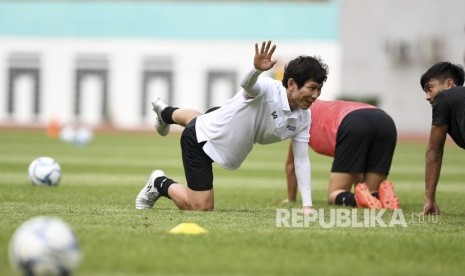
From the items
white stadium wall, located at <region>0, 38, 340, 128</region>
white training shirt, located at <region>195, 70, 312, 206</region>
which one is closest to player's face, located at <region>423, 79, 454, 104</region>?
white training shirt, located at <region>195, 70, 312, 206</region>

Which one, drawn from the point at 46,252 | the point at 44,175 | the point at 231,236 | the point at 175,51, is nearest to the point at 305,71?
the point at 231,236

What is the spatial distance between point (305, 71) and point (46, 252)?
4.07 meters

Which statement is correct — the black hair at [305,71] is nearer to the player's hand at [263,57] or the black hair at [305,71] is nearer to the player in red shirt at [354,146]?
the player's hand at [263,57]

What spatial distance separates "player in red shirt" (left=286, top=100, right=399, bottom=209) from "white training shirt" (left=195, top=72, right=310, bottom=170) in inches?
71.2

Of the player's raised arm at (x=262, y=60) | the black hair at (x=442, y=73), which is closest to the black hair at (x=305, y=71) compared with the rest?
the player's raised arm at (x=262, y=60)

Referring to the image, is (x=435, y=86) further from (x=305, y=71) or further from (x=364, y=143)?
(x=305, y=71)

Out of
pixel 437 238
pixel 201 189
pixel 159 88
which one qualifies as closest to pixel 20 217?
pixel 201 189

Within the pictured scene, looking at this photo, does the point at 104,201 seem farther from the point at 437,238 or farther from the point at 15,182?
the point at 437,238

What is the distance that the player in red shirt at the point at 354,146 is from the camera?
11.3 meters

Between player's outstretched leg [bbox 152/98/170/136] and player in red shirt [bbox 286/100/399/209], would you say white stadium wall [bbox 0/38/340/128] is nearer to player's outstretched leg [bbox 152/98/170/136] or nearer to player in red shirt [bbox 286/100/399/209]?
player in red shirt [bbox 286/100/399/209]

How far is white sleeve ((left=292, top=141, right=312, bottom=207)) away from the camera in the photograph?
9.42 m

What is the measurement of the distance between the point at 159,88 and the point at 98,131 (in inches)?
256

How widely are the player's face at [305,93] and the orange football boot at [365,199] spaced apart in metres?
1.83

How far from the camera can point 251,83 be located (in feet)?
29.2
